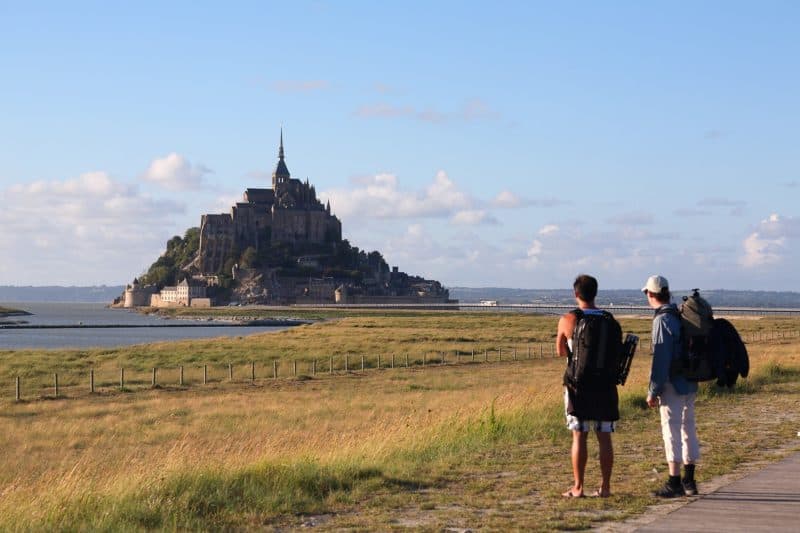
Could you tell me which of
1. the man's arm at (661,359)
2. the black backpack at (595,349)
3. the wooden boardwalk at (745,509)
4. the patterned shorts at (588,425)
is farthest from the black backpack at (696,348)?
the wooden boardwalk at (745,509)

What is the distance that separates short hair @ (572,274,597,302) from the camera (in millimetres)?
8938

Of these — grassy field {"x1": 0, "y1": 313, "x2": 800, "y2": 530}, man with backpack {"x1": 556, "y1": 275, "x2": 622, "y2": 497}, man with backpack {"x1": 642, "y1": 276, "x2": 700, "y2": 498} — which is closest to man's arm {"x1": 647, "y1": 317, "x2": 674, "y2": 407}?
man with backpack {"x1": 642, "y1": 276, "x2": 700, "y2": 498}

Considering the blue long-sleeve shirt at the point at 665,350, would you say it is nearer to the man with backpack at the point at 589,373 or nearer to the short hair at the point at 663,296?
the short hair at the point at 663,296

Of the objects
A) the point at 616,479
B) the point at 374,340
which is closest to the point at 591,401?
the point at 616,479

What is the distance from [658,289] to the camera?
30.0 ft

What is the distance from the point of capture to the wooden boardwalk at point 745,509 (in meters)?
7.59

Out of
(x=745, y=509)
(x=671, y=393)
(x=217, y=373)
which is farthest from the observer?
(x=217, y=373)

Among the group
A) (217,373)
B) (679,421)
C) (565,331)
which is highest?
(565,331)

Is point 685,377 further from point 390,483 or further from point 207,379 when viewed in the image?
point 207,379

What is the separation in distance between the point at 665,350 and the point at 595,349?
706 millimetres

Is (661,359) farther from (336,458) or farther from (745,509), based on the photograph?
(336,458)

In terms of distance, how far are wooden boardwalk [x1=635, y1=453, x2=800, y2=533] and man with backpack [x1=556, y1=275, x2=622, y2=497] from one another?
0.90 meters

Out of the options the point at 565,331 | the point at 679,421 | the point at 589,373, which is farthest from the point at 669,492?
the point at 565,331

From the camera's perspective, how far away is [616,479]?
9.99 m
